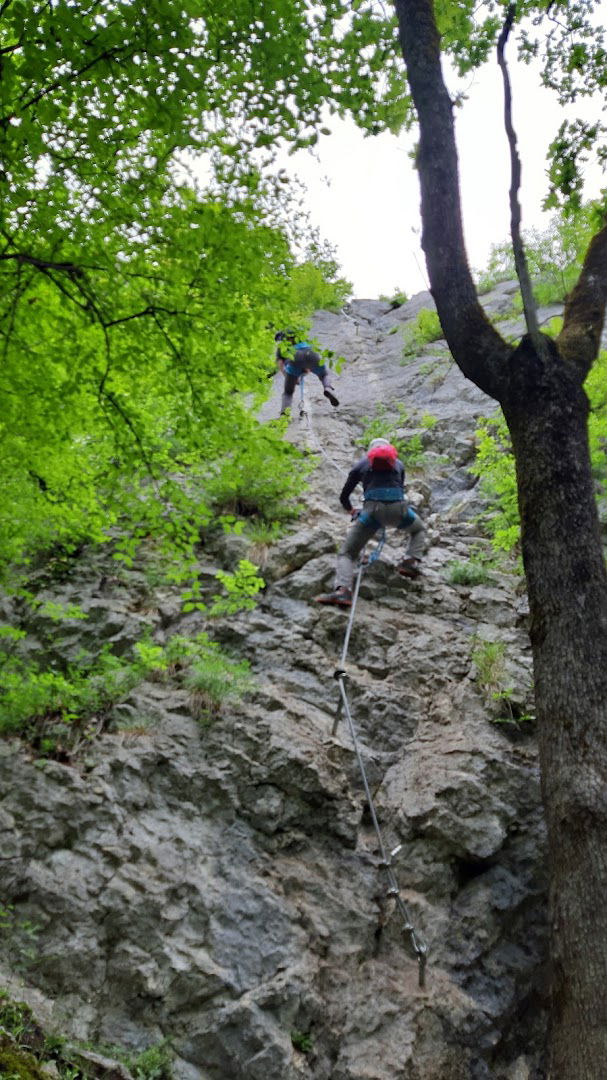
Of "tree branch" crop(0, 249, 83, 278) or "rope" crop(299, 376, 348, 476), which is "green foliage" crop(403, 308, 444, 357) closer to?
"rope" crop(299, 376, 348, 476)

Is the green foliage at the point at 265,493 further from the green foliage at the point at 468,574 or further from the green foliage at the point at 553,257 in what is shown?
the green foliage at the point at 553,257

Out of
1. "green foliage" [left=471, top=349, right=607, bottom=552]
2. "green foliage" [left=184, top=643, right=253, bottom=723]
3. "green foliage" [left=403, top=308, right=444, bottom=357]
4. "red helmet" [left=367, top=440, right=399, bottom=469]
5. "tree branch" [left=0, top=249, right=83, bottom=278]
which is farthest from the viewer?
"green foliage" [left=403, top=308, right=444, bottom=357]

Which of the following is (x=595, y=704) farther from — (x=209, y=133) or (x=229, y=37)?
(x=229, y=37)

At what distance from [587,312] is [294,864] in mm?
4440

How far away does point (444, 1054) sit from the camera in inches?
168

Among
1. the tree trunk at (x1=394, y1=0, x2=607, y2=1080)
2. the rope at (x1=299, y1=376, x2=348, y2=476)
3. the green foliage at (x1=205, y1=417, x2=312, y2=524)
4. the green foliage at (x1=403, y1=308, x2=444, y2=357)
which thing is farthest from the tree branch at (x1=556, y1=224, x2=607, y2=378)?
the green foliage at (x1=403, y1=308, x2=444, y2=357)

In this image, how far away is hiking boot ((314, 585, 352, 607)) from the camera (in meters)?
7.68

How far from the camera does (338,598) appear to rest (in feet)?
25.2

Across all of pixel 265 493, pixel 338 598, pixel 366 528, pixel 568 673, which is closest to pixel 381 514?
pixel 366 528

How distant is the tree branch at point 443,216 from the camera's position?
15.6 feet

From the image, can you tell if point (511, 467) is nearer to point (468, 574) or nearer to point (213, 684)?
point (468, 574)

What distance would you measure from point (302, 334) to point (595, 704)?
2.83 m

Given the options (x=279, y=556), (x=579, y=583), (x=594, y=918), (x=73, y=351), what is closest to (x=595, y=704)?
(x=579, y=583)

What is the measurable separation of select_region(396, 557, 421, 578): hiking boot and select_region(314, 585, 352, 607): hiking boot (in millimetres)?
898
